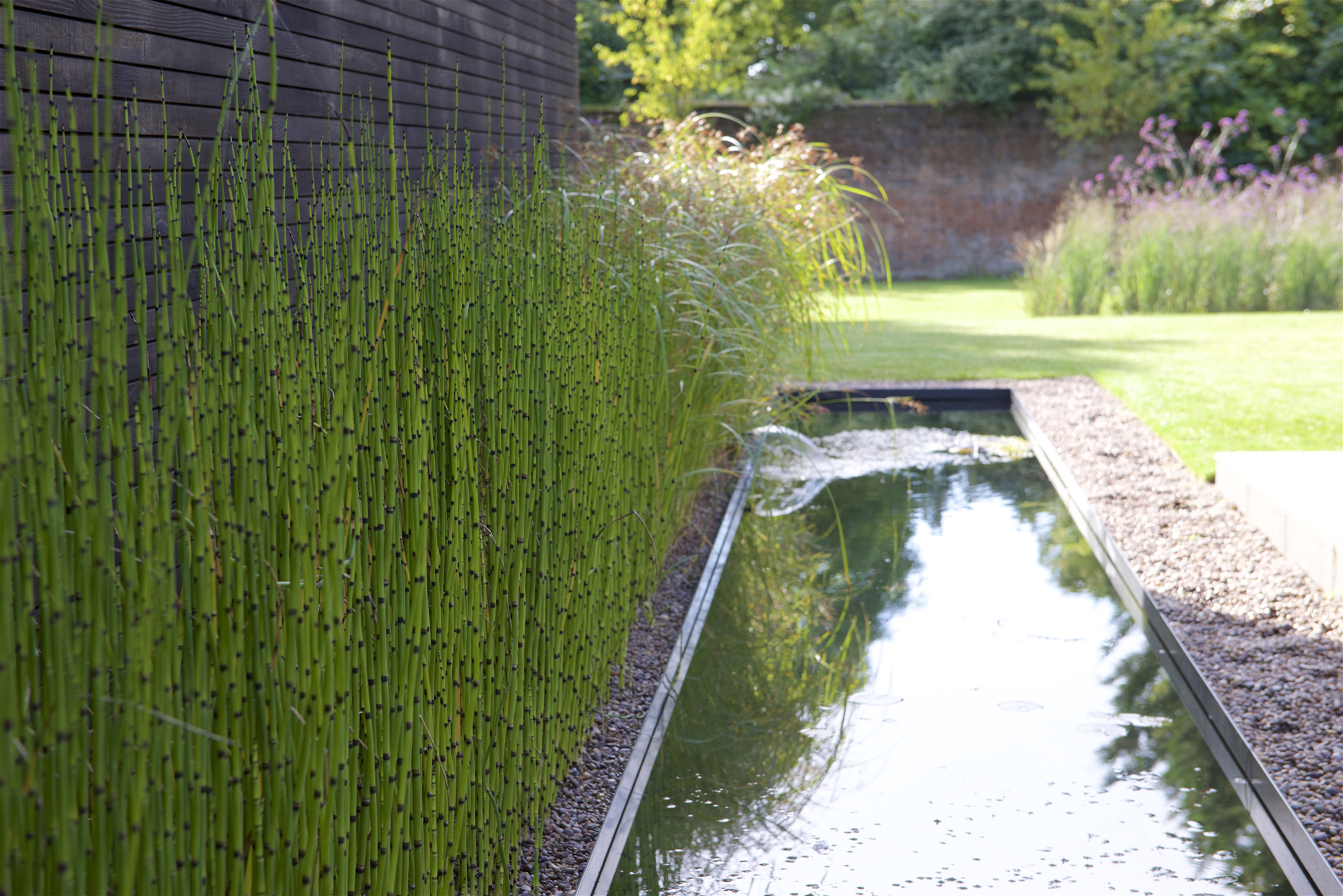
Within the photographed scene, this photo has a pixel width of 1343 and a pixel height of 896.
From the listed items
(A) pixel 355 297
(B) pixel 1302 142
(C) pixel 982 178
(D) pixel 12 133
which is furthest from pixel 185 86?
(B) pixel 1302 142

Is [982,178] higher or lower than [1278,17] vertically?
lower

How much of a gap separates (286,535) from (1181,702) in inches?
86.0

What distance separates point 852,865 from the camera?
1944 mm

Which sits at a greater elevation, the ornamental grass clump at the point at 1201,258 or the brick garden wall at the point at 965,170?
the brick garden wall at the point at 965,170

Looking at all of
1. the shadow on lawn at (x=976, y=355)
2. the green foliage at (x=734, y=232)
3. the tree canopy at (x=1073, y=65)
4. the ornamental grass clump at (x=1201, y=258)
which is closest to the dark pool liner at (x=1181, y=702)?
the green foliage at (x=734, y=232)

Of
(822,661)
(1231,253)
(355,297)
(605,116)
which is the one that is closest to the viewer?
(355,297)

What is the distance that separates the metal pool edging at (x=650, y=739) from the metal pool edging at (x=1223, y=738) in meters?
1.16

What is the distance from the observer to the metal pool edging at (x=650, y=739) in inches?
74.4

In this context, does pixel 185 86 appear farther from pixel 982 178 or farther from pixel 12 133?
pixel 982 178

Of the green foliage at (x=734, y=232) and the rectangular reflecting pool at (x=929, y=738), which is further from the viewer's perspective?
the green foliage at (x=734, y=232)

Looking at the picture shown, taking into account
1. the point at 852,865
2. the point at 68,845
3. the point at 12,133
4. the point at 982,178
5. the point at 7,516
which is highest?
the point at 982,178

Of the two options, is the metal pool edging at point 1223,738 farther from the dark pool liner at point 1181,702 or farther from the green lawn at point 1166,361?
the green lawn at point 1166,361

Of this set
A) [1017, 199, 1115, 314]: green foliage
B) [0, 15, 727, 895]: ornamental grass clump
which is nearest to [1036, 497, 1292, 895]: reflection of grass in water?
[0, 15, 727, 895]: ornamental grass clump

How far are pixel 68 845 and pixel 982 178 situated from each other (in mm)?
14211
